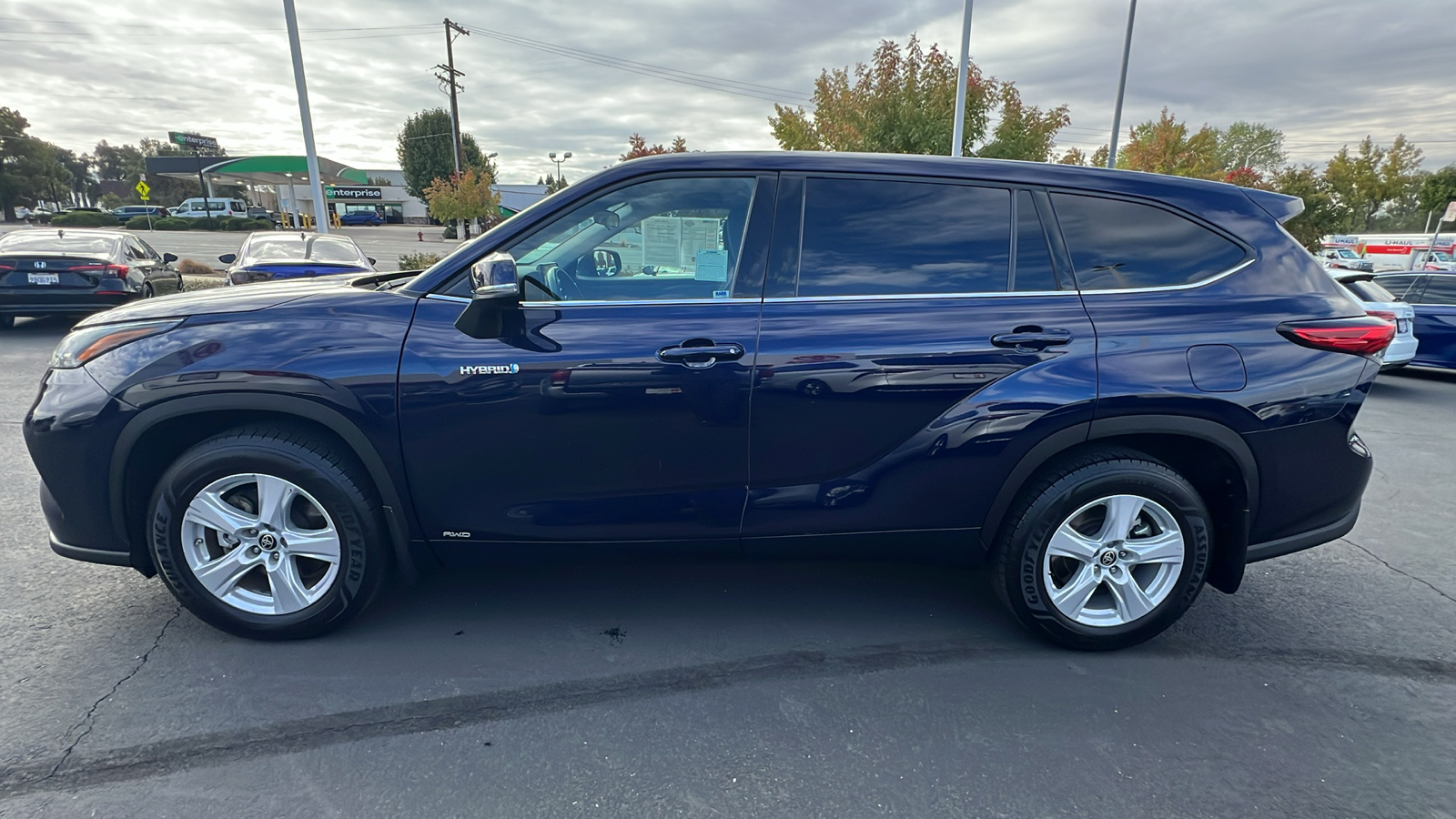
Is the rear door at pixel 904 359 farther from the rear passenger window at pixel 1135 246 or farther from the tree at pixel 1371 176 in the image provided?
the tree at pixel 1371 176

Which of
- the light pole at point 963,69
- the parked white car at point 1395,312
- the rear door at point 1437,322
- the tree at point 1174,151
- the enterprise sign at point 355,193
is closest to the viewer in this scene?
the parked white car at point 1395,312

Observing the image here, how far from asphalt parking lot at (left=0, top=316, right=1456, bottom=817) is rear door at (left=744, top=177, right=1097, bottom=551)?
582 millimetres

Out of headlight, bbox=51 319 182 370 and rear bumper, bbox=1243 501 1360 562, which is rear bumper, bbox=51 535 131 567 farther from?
rear bumper, bbox=1243 501 1360 562

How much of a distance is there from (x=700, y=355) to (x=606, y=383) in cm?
34

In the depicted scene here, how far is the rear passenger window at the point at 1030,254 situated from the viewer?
9.30 feet

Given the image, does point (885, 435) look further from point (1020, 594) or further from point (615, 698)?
point (615, 698)

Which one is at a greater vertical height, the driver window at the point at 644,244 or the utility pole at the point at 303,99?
the utility pole at the point at 303,99

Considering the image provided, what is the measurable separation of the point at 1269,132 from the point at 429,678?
9444cm

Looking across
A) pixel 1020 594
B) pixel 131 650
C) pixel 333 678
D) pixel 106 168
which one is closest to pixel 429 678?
pixel 333 678

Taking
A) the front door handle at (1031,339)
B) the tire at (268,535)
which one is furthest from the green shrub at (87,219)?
the front door handle at (1031,339)

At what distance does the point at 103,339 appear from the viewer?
273 cm

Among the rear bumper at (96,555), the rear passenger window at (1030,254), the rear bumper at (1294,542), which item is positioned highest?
the rear passenger window at (1030,254)

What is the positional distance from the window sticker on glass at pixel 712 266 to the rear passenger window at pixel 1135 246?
1314 mm

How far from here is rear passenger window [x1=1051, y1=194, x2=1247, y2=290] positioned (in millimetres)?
2869
